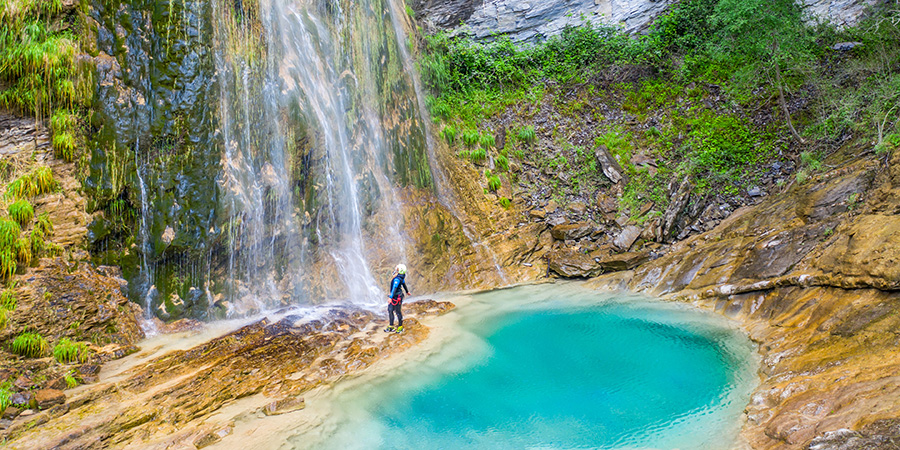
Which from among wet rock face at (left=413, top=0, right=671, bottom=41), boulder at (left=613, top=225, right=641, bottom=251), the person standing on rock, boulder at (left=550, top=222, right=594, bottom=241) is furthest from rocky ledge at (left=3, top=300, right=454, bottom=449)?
wet rock face at (left=413, top=0, right=671, bottom=41)

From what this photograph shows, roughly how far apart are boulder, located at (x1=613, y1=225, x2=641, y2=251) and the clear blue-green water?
334 cm

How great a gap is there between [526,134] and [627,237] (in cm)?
494

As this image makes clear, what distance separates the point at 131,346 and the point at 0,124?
14.4ft

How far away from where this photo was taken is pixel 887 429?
3789 mm

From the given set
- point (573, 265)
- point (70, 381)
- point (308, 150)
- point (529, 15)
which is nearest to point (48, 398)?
point (70, 381)

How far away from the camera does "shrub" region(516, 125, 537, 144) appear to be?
16.1 m

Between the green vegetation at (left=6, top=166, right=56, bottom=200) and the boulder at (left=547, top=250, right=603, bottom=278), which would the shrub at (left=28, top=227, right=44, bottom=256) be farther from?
the boulder at (left=547, top=250, right=603, bottom=278)

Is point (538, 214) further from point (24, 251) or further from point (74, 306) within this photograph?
point (24, 251)

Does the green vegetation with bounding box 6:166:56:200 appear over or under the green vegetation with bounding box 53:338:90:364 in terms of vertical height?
over

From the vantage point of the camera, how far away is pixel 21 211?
25.2 feet

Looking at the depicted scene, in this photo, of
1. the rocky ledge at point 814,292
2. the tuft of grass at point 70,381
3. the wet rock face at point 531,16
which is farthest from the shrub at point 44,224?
the wet rock face at point 531,16

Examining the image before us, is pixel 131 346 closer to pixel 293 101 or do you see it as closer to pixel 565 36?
pixel 293 101

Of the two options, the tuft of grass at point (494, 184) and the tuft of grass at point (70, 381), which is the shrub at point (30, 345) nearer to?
the tuft of grass at point (70, 381)

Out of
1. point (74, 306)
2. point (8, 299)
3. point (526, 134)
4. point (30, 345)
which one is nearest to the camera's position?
point (30, 345)
